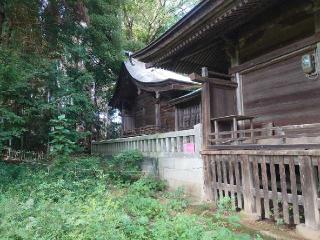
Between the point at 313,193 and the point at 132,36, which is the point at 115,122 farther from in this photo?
the point at 313,193

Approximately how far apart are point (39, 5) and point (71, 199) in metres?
9.26

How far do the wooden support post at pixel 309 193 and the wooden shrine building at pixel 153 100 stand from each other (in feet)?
24.6

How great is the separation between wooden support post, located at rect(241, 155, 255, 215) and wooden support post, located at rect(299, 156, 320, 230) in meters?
1.27

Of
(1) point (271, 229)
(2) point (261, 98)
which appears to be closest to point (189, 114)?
(2) point (261, 98)

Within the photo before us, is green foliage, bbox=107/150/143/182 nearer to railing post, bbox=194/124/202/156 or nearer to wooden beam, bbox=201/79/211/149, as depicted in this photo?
railing post, bbox=194/124/202/156

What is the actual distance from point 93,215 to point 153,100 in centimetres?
1295

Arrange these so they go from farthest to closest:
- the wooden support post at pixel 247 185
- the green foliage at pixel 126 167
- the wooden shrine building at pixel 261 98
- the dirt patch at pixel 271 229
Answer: the green foliage at pixel 126 167
the wooden support post at pixel 247 185
the wooden shrine building at pixel 261 98
the dirt patch at pixel 271 229

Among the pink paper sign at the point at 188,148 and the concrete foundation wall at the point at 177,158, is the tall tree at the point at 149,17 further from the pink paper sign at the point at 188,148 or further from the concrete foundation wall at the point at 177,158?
the pink paper sign at the point at 188,148

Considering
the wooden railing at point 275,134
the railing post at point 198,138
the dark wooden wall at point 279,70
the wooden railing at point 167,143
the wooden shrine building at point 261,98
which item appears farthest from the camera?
the wooden railing at point 167,143

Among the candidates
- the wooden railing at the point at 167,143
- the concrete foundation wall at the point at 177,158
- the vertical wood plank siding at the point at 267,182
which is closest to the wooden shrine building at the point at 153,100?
the wooden railing at the point at 167,143

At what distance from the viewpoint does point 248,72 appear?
797cm

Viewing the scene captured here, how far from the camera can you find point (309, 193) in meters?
5.12

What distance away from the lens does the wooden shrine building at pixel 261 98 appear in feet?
18.3

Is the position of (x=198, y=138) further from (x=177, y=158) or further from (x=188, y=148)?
(x=177, y=158)
